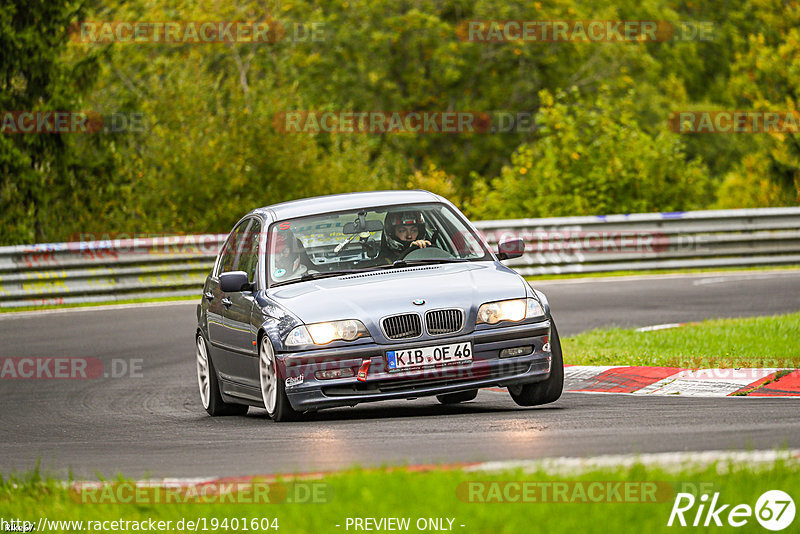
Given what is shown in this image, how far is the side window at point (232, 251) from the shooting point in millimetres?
11391

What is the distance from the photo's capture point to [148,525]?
18.4 ft

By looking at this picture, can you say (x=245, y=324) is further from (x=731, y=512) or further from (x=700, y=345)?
(x=731, y=512)

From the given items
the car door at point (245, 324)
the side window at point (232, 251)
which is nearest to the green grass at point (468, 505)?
the car door at point (245, 324)

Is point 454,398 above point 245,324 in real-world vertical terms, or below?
below

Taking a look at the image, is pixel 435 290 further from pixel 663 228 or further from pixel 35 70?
pixel 35 70

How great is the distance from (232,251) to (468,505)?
6484 millimetres

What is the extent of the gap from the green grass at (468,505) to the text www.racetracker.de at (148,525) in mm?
29

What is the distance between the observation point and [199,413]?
11.2 meters

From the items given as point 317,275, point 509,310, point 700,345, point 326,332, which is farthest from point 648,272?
point 326,332

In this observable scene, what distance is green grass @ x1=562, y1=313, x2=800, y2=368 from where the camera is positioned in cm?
1166

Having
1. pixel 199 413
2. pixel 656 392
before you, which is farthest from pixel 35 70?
pixel 656 392

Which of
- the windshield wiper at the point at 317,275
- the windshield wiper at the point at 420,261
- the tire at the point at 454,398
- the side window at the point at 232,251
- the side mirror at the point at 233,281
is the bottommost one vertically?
the tire at the point at 454,398

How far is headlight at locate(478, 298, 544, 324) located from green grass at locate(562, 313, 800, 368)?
256 centimetres

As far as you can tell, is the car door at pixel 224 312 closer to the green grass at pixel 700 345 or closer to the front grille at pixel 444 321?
the front grille at pixel 444 321
